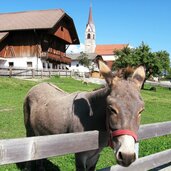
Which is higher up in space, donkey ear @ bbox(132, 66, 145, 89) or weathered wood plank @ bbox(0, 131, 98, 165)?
donkey ear @ bbox(132, 66, 145, 89)

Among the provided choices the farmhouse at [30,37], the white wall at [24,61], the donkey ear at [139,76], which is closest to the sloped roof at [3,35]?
the farmhouse at [30,37]

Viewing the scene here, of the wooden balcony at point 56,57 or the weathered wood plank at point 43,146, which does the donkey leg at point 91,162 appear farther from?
the wooden balcony at point 56,57

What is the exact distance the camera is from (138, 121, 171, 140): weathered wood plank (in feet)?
14.6

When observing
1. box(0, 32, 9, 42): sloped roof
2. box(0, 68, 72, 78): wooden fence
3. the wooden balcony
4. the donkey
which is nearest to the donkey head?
the donkey

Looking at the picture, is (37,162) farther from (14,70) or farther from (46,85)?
(14,70)

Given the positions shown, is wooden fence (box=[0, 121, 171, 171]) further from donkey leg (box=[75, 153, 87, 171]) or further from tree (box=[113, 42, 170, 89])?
tree (box=[113, 42, 170, 89])

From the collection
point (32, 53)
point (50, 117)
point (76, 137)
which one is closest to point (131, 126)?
point (76, 137)

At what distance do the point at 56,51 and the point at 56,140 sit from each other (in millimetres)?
47220

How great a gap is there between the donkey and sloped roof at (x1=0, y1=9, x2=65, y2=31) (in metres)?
37.9

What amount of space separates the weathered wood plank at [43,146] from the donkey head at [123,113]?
369 millimetres

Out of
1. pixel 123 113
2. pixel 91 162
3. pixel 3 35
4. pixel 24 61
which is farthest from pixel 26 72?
pixel 123 113

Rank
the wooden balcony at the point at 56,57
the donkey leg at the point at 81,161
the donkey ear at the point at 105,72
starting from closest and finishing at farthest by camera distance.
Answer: the donkey ear at the point at 105,72, the donkey leg at the point at 81,161, the wooden balcony at the point at 56,57

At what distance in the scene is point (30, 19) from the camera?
45.5m

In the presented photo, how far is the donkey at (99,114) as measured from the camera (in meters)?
3.20
